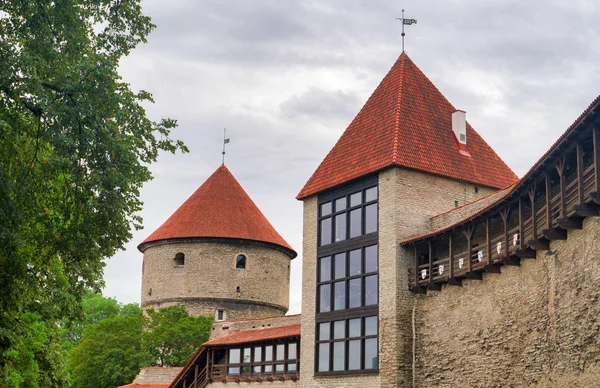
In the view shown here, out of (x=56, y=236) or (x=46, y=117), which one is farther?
(x=56, y=236)

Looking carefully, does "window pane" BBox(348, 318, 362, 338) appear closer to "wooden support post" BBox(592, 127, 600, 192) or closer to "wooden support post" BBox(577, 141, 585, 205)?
"wooden support post" BBox(577, 141, 585, 205)

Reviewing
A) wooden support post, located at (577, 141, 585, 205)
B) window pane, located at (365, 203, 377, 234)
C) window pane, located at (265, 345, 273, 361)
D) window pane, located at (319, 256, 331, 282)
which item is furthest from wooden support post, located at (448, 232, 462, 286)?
window pane, located at (265, 345, 273, 361)

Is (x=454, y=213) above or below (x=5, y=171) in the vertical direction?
above

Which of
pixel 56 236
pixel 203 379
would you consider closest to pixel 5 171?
pixel 56 236

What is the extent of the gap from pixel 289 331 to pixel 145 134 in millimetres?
13910

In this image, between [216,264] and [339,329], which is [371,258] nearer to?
[339,329]

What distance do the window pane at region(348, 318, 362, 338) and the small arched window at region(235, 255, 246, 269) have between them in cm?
1873

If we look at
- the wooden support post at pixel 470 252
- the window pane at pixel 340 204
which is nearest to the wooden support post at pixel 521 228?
the wooden support post at pixel 470 252

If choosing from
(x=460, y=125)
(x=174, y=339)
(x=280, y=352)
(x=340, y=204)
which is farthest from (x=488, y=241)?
(x=174, y=339)

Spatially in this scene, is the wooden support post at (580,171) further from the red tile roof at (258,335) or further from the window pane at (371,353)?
the red tile roof at (258,335)

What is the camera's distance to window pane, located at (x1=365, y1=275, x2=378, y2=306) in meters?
24.8

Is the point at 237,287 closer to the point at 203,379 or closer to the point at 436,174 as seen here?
the point at 203,379

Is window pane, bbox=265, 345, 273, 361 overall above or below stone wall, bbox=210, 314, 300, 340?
below

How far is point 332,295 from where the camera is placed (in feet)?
86.4
